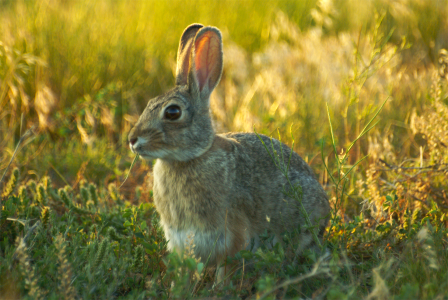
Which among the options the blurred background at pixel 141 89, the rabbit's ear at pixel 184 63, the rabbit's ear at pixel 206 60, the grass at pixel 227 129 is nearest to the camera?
the grass at pixel 227 129

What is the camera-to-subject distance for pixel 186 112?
9.68 feet

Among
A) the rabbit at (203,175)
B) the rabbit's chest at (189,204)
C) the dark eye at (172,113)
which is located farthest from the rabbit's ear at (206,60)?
the rabbit's chest at (189,204)

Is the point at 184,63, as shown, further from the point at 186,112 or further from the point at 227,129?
the point at 227,129

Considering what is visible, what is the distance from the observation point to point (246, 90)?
5.88 meters

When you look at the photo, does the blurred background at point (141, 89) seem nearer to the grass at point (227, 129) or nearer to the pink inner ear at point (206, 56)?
the grass at point (227, 129)

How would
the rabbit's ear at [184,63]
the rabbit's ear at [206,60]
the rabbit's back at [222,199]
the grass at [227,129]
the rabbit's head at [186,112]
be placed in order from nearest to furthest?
the grass at [227,129] < the rabbit's head at [186,112] < the rabbit's back at [222,199] < the rabbit's ear at [206,60] < the rabbit's ear at [184,63]

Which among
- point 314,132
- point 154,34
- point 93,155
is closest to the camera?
point 93,155

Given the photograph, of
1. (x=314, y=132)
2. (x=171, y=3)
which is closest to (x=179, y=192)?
(x=314, y=132)

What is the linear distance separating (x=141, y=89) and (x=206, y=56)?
286 centimetres

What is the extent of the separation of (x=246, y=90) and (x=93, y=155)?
222cm

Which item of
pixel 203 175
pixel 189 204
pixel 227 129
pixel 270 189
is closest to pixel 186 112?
pixel 203 175

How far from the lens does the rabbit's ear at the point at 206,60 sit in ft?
10.2

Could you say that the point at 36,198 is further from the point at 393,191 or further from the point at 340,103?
the point at 340,103

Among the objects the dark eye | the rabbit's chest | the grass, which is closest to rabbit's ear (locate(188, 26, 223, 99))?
the dark eye
